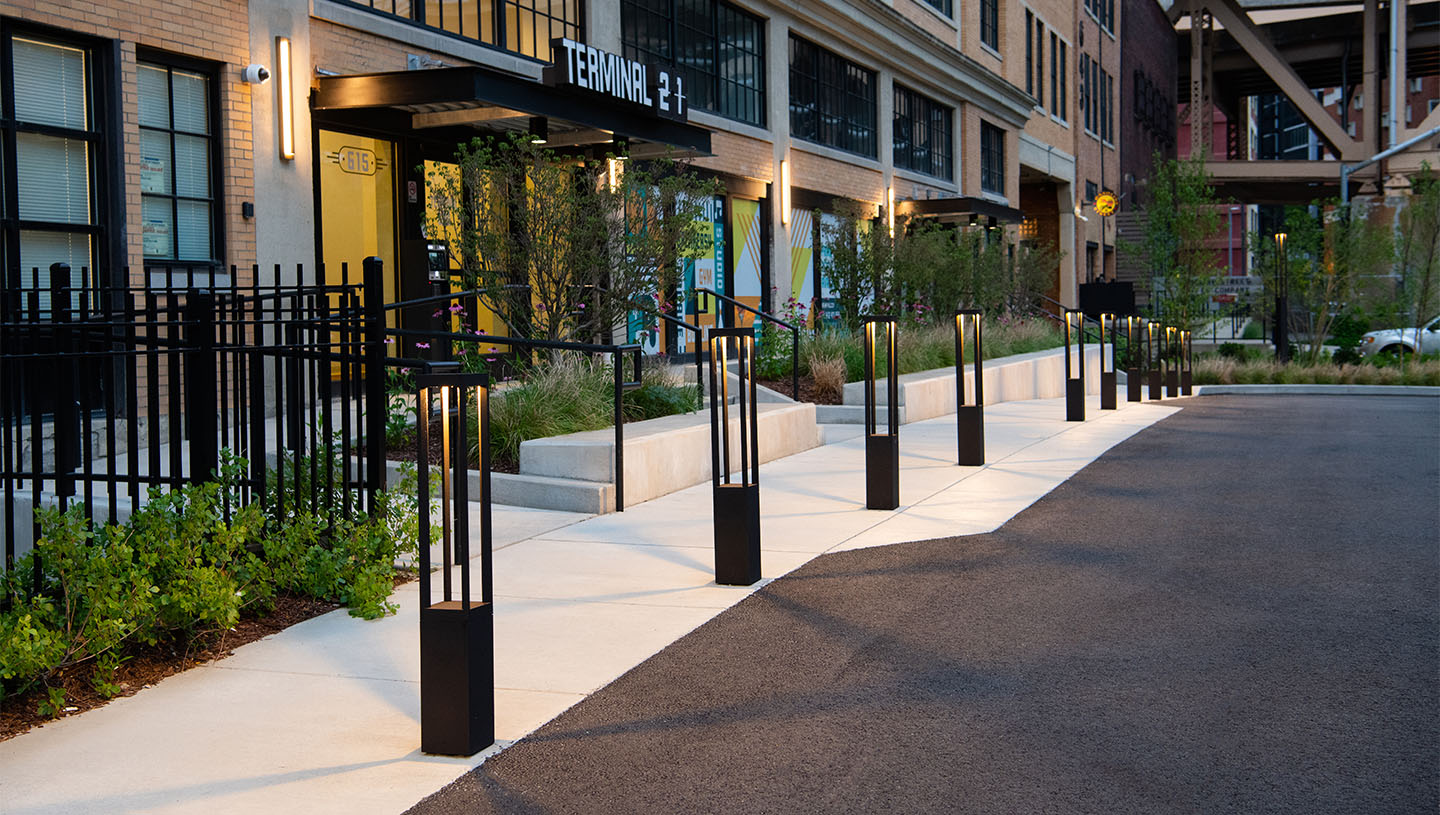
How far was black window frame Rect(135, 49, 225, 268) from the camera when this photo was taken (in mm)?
12164

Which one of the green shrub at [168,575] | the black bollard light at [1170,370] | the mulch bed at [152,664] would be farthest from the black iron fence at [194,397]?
the black bollard light at [1170,370]

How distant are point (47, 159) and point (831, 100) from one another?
18337 millimetres

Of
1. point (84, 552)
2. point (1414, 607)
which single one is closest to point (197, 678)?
point (84, 552)

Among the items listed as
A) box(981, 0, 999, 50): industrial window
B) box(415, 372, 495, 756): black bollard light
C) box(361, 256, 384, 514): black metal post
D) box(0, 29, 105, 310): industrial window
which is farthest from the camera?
box(981, 0, 999, 50): industrial window

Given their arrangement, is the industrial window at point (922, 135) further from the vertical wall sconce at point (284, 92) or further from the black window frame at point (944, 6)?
the vertical wall sconce at point (284, 92)

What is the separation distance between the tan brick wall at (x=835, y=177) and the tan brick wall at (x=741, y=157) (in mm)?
1100

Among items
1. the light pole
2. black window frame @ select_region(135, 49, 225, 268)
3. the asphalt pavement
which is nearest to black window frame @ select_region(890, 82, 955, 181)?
the light pole

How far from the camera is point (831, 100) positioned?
89.6ft

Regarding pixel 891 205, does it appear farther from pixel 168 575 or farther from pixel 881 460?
pixel 168 575

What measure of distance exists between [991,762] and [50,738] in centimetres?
330

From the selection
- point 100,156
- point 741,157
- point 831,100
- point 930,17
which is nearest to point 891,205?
point 831,100

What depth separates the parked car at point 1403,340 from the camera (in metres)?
29.6

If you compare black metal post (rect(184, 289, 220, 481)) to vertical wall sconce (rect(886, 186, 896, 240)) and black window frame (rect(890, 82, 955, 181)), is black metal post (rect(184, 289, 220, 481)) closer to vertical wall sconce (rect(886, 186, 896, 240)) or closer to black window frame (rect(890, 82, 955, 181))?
vertical wall sconce (rect(886, 186, 896, 240))

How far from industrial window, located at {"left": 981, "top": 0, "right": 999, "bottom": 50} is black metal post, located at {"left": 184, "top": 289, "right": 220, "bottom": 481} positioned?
109 feet
